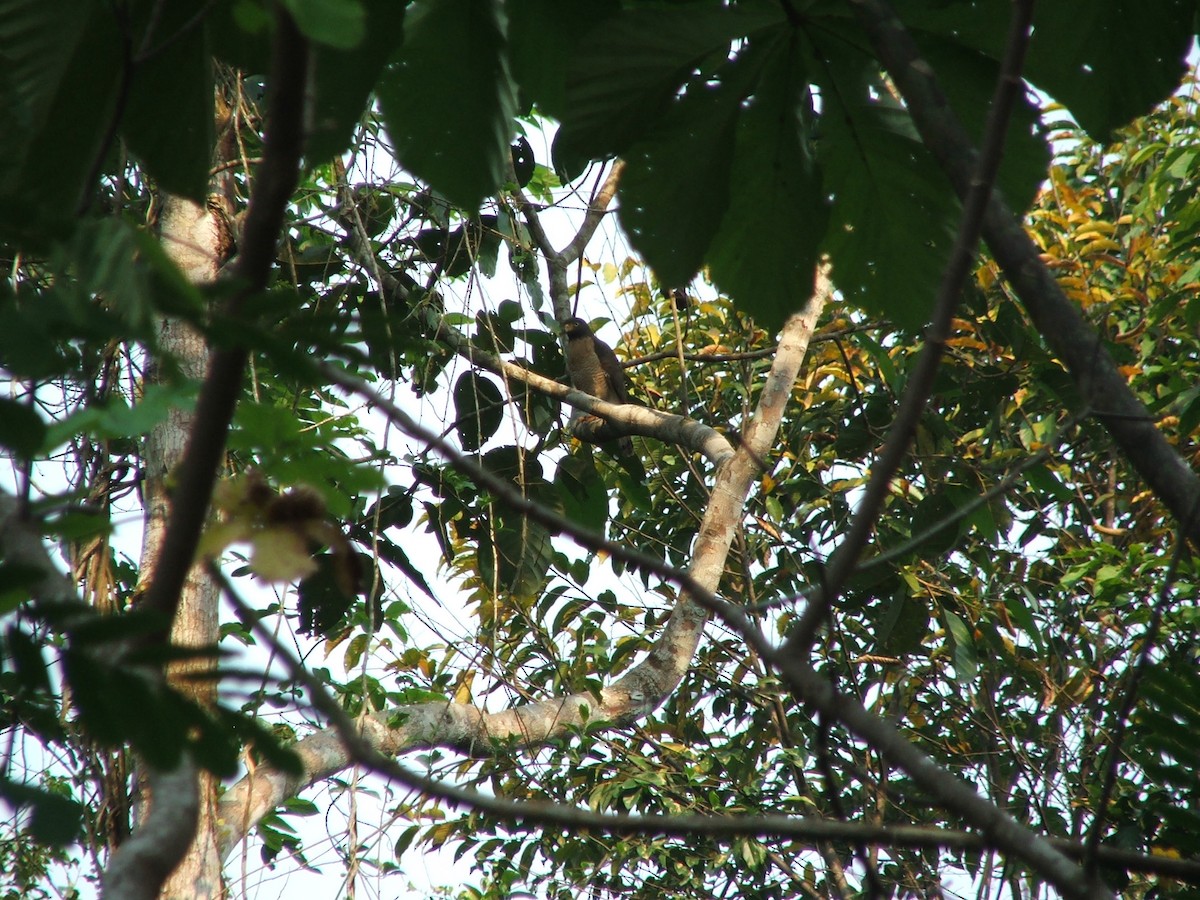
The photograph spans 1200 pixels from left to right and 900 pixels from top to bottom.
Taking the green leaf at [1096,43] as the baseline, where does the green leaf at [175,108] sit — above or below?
below

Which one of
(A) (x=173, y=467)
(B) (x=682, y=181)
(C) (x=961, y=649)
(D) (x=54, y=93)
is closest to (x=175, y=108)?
(D) (x=54, y=93)

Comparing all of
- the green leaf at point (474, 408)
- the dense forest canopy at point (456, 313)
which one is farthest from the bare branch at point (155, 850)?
the green leaf at point (474, 408)

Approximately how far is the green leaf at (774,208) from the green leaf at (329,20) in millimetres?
634

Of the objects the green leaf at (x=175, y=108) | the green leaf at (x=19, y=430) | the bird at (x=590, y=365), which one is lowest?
the green leaf at (x=19, y=430)

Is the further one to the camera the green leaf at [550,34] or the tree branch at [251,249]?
the green leaf at [550,34]

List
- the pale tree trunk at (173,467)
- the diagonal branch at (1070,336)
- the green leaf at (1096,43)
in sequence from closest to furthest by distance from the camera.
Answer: the diagonal branch at (1070,336) < the green leaf at (1096,43) < the pale tree trunk at (173,467)

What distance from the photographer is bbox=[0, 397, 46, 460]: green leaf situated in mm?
482

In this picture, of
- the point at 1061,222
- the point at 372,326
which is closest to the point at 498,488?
the point at 372,326

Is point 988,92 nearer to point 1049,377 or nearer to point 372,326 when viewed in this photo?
point 372,326

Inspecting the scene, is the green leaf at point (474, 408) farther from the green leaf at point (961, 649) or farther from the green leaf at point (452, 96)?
the green leaf at point (452, 96)

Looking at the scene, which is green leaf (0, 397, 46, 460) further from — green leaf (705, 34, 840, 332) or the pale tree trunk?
the pale tree trunk

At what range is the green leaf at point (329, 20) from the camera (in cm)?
37

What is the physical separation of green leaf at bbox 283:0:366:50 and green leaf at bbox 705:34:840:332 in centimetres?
63

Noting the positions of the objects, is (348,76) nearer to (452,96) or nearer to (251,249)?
(452,96)
